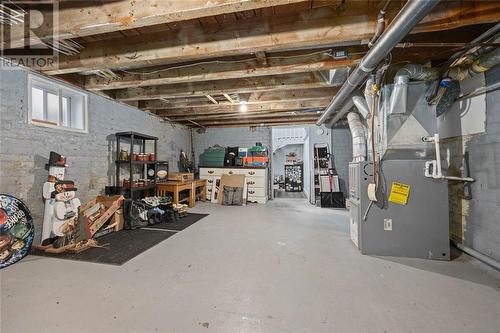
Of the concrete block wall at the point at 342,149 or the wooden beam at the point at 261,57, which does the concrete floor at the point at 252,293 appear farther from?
the concrete block wall at the point at 342,149

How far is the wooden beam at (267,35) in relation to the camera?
160 cm

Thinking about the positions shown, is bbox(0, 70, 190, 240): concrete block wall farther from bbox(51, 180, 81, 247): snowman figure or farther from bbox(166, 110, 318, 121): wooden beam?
bbox(166, 110, 318, 121): wooden beam

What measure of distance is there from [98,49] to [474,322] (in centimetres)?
406

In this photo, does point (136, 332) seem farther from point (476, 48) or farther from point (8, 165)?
point (476, 48)

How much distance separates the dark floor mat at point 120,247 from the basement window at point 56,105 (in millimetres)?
1646

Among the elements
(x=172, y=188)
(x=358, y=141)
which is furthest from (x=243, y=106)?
(x=172, y=188)

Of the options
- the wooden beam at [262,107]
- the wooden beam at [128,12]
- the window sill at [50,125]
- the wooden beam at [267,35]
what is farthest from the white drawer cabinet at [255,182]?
the wooden beam at [128,12]

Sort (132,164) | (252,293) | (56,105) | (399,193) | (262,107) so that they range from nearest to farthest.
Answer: (252,293), (399,193), (56,105), (132,164), (262,107)

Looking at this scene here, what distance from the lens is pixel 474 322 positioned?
49.9 inches

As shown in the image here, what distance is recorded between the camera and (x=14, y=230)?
2066 millimetres

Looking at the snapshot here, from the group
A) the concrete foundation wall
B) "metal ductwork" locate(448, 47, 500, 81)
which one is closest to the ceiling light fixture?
"metal ductwork" locate(448, 47, 500, 81)

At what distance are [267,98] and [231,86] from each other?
0.84 meters

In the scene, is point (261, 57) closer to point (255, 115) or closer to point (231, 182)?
point (255, 115)

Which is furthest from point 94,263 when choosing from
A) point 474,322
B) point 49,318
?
point 474,322
